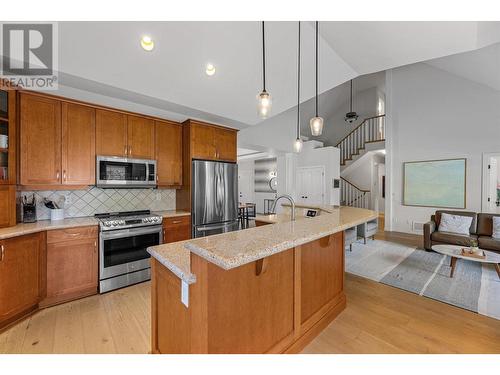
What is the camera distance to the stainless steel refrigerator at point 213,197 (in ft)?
11.3

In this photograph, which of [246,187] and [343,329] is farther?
[246,187]

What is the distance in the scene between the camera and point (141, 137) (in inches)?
127

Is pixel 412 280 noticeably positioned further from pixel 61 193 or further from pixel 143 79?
pixel 61 193

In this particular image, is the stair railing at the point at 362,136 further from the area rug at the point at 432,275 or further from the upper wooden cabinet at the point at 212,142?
the upper wooden cabinet at the point at 212,142

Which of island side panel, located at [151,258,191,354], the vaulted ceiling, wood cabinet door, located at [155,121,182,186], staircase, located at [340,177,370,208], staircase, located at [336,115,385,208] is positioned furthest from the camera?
staircase, located at [340,177,370,208]

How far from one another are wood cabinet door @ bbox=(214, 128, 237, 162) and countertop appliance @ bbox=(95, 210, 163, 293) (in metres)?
1.52

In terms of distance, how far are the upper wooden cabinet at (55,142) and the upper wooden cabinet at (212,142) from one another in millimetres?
1342

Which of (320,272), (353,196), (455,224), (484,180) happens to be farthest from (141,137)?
(353,196)

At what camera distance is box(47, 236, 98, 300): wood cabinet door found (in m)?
2.33

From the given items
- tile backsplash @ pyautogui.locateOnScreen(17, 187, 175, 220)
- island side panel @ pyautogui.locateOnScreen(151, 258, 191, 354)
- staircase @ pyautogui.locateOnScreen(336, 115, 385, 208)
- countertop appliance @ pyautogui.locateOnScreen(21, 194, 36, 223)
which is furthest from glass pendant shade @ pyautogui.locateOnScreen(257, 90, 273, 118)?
staircase @ pyautogui.locateOnScreen(336, 115, 385, 208)

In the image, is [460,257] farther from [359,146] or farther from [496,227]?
[359,146]

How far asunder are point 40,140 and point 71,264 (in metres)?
1.43

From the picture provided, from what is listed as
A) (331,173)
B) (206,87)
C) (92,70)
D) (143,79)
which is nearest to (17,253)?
(92,70)

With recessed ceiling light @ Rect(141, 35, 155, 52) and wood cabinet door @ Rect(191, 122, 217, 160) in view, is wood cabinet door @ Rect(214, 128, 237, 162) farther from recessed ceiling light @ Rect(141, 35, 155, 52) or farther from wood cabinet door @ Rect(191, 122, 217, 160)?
recessed ceiling light @ Rect(141, 35, 155, 52)
